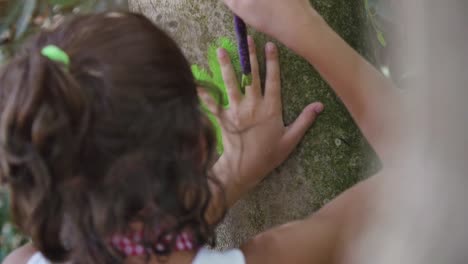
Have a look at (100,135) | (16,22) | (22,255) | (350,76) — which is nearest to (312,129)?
(350,76)

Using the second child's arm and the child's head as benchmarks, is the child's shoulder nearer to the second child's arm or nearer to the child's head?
the child's head

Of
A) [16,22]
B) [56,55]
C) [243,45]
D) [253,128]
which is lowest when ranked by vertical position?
[16,22]

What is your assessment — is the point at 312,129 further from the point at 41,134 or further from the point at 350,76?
the point at 41,134

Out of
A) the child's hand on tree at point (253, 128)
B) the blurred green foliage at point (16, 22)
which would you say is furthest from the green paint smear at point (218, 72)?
the blurred green foliage at point (16, 22)

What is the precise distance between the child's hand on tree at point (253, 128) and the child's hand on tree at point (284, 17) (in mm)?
50

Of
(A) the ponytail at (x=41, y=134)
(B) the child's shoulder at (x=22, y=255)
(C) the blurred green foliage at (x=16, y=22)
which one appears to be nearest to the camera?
(A) the ponytail at (x=41, y=134)

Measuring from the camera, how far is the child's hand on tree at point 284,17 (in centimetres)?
92

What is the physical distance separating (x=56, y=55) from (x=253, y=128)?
405mm

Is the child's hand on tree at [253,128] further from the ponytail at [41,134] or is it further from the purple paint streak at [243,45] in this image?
the ponytail at [41,134]

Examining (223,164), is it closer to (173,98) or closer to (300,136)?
(300,136)

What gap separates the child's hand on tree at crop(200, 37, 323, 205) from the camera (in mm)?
1008

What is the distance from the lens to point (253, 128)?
1.06 m

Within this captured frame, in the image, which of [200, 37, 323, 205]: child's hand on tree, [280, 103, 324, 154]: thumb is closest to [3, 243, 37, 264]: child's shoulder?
[200, 37, 323, 205]: child's hand on tree

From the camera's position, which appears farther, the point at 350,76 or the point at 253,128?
the point at 253,128
